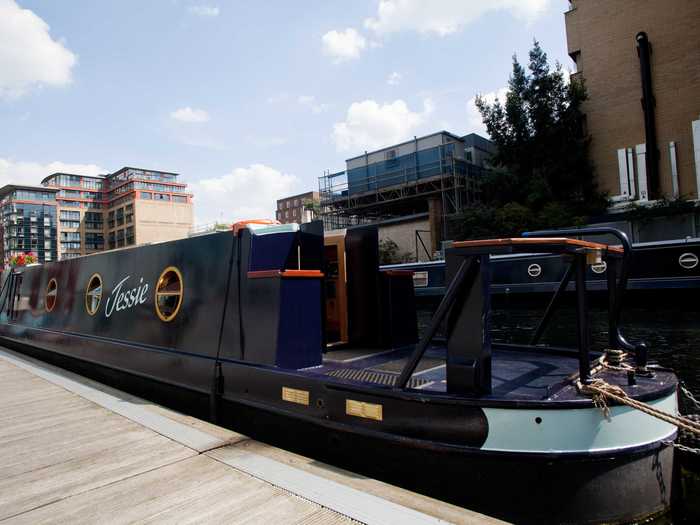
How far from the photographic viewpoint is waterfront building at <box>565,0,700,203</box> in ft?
76.0

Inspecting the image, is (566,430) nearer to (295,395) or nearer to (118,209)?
(295,395)

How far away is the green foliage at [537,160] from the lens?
2533cm

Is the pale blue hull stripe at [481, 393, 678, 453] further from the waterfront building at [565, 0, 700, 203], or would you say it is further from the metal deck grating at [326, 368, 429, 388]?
the waterfront building at [565, 0, 700, 203]

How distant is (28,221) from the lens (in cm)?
8819

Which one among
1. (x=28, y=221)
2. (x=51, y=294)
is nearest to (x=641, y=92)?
(x=51, y=294)

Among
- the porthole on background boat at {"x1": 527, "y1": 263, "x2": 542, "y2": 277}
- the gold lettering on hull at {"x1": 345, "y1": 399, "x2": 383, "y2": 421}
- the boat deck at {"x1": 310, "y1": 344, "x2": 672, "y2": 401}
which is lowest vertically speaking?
the gold lettering on hull at {"x1": 345, "y1": 399, "x2": 383, "y2": 421}

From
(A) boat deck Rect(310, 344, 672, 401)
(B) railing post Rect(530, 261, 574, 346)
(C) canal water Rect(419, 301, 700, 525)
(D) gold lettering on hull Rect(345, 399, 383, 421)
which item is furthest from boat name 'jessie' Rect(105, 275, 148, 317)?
(C) canal water Rect(419, 301, 700, 525)

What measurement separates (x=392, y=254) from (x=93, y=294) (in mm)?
24607

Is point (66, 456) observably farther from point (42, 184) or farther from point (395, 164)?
point (42, 184)

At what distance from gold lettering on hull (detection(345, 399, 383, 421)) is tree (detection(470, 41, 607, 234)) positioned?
23054 millimetres

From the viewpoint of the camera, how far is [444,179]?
104 ft

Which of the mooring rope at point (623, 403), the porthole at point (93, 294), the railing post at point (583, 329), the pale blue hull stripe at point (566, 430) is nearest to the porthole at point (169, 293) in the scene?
the porthole at point (93, 294)

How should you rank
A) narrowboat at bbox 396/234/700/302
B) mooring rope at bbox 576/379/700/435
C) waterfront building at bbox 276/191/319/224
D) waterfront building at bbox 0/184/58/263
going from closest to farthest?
mooring rope at bbox 576/379/700/435 → narrowboat at bbox 396/234/700/302 → waterfront building at bbox 0/184/58/263 → waterfront building at bbox 276/191/319/224

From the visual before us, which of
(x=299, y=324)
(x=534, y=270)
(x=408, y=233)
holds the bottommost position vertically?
(x=299, y=324)
